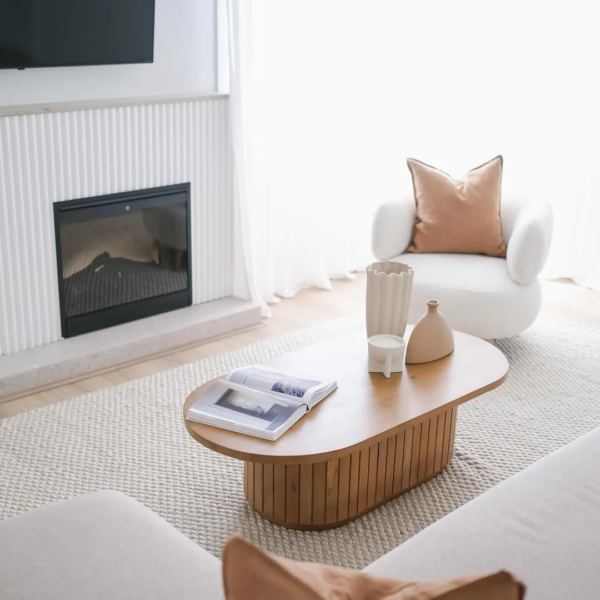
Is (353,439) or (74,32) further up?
(74,32)

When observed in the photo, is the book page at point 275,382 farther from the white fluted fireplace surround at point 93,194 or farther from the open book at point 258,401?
the white fluted fireplace surround at point 93,194

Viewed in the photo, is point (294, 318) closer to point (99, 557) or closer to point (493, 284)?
point (493, 284)

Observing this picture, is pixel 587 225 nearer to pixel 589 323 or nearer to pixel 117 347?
pixel 589 323

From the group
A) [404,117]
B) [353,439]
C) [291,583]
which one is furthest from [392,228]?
[291,583]

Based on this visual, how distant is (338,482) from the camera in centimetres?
262

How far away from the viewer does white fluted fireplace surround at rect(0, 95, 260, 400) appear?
3.58m

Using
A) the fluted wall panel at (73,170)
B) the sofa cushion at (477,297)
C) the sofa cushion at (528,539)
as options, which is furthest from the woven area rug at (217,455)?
the sofa cushion at (528,539)

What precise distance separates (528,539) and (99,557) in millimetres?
884

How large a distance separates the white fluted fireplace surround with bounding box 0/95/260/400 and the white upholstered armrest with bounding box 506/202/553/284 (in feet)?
4.33

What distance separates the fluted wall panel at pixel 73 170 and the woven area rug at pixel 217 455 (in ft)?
1.74

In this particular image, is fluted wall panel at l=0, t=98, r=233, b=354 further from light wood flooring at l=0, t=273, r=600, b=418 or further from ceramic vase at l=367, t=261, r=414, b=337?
ceramic vase at l=367, t=261, r=414, b=337

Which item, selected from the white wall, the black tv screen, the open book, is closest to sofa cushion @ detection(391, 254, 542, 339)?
the open book

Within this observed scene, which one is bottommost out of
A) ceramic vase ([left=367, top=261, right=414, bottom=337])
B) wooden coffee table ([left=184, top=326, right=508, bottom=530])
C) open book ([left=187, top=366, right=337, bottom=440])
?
wooden coffee table ([left=184, top=326, right=508, bottom=530])

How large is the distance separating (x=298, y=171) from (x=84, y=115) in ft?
4.74
